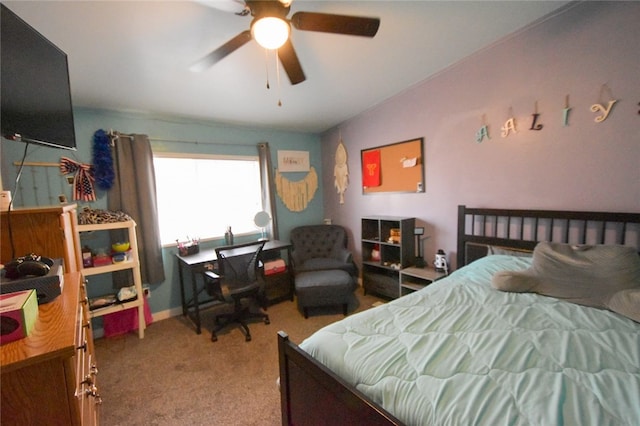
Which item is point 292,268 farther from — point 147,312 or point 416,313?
point 416,313

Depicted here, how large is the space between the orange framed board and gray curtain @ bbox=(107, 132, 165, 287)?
2.53 m

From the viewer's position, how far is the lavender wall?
69.7 inches

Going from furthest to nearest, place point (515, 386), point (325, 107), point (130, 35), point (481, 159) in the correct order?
point (325, 107) < point (481, 159) < point (130, 35) < point (515, 386)

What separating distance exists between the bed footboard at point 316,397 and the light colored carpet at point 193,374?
56 cm

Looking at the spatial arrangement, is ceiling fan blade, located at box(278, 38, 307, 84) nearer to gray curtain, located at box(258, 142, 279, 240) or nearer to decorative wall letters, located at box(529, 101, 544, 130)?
gray curtain, located at box(258, 142, 279, 240)

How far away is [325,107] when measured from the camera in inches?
125

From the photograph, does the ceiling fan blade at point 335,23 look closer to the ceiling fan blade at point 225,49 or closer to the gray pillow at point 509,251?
the ceiling fan blade at point 225,49

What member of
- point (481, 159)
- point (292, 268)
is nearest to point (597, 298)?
point (481, 159)

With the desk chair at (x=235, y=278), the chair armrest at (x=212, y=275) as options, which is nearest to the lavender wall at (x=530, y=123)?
the desk chair at (x=235, y=278)

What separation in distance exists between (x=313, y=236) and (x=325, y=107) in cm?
174

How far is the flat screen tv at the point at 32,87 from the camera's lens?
98cm

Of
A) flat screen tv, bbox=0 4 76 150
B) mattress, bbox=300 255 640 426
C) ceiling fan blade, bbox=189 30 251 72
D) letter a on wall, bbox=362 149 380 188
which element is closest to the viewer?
mattress, bbox=300 255 640 426

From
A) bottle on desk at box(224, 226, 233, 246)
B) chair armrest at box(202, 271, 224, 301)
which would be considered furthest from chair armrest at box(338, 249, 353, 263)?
chair armrest at box(202, 271, 224, 301)

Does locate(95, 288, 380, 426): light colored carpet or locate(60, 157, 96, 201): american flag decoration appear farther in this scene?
locate(60, 157, 96, 201): american flag decoration
